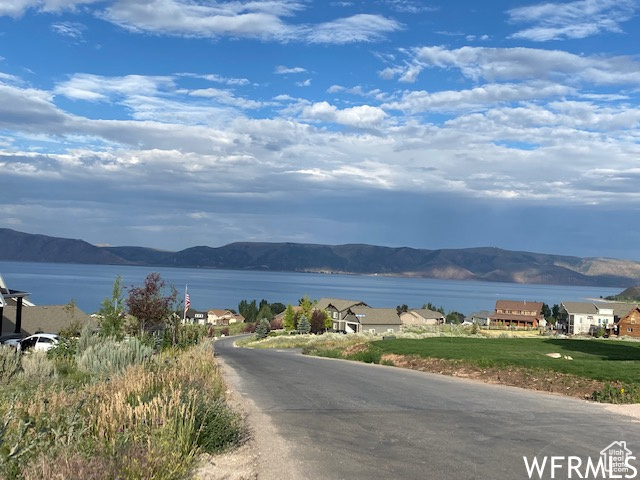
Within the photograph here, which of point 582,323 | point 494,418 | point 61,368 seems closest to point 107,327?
point 61,368

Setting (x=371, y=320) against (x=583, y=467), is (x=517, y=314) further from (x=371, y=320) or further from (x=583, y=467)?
(x=583, y=467)

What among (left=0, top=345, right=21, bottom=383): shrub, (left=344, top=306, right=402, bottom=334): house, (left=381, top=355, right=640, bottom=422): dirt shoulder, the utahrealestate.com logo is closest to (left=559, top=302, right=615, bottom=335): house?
(left=344, top=306, right=402, bottom=334): house

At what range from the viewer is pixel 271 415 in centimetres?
1234

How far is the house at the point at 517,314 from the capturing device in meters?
101

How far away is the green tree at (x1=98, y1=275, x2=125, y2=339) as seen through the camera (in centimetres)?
2472

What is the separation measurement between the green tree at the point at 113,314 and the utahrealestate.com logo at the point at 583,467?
63.1 ft

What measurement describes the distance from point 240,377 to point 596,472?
13199mm

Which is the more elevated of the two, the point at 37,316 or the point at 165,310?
the point at 165,310

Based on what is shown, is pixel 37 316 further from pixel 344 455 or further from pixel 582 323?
pixel 582 323

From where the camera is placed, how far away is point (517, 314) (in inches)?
4055

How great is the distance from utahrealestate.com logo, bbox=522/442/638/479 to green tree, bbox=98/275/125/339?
19.2 metres

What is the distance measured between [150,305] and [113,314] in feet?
5.51

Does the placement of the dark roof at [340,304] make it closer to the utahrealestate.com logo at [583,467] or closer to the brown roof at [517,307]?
the brown roof at [517,307]

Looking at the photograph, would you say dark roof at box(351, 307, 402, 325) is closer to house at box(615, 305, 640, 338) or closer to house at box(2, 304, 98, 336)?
house at box(615, 305, 640, 338)
